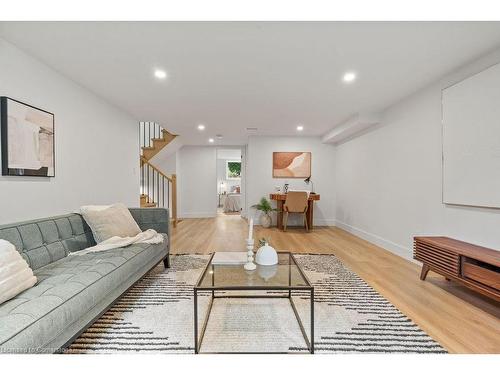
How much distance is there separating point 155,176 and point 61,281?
18.0 feet

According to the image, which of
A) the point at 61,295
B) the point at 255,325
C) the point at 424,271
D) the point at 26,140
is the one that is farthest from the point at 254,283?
the point at 26,140

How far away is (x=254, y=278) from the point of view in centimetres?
176

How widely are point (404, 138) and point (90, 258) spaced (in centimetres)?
389

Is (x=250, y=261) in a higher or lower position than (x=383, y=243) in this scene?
higher

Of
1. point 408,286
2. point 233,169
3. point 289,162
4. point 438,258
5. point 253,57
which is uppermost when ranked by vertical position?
point 253,57

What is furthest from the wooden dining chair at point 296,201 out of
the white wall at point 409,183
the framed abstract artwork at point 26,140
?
the framed abstract artwork at point 26,140

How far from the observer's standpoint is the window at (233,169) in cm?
1205

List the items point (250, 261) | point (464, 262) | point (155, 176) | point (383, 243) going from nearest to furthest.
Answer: point (250, 261) < point (464, 262) < point (383, 243) < point (155, 176)

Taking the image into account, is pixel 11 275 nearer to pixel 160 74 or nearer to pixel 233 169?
pixel 160 74

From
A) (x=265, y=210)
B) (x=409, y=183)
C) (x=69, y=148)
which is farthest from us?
(x=265, y=210)

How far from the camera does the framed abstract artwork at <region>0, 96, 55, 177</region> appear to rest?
2.11m

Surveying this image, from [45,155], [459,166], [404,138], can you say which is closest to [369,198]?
[404,138]

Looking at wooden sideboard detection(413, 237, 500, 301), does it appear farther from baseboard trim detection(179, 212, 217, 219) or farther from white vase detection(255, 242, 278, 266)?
baseboard trim detection(179, 212, 217, 219)
